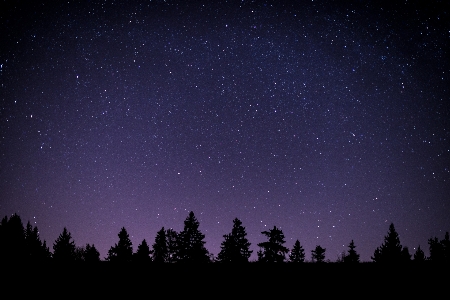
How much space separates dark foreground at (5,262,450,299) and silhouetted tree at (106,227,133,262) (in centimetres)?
3597

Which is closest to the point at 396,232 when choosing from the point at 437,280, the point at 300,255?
the point at 300,255

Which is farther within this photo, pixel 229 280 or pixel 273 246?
pixel 273 246

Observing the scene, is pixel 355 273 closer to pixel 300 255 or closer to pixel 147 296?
pixel 147 296

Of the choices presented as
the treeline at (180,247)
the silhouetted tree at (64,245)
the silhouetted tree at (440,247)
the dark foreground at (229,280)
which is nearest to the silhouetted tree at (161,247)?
the treeline at (180,247)

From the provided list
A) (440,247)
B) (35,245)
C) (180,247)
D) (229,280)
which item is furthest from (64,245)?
(440,247)

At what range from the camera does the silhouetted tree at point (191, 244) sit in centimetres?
3962

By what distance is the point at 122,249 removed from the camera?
46312mm

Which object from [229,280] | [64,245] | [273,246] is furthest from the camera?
[64,245]

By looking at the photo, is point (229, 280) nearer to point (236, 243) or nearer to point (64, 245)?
point (236, 243)

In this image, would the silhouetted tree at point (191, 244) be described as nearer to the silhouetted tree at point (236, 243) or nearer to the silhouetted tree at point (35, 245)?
the silhouetted tree at point (236, 243)

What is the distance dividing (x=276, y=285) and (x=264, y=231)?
2803cm

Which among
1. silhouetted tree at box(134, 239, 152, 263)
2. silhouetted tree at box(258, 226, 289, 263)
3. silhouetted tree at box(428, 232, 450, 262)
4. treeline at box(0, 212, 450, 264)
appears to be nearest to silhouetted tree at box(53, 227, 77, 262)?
treeline at box(0, 212, 450, 264)

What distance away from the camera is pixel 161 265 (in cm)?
1317

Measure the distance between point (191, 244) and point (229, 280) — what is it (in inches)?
1184
